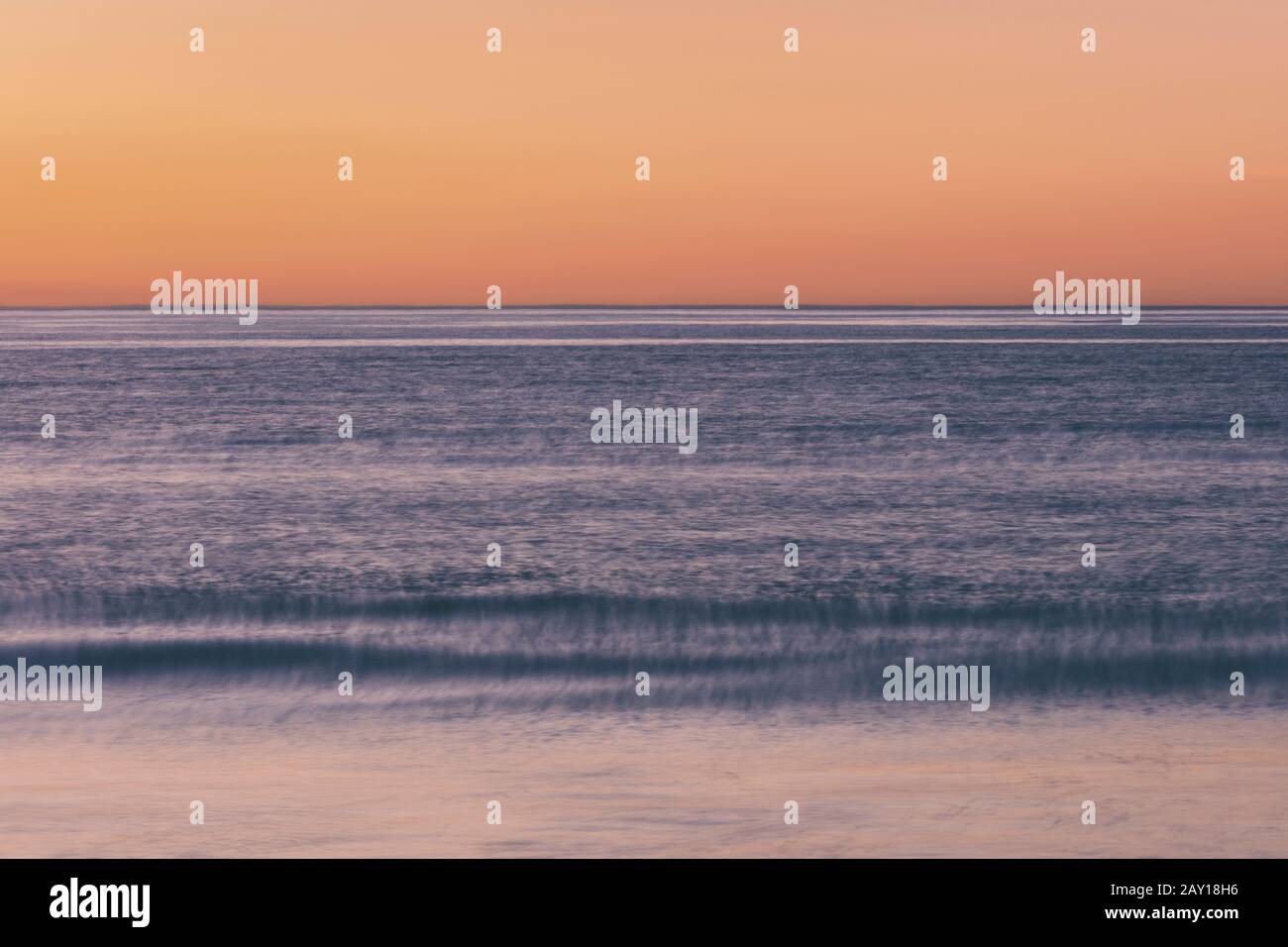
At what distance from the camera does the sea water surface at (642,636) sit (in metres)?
12.9

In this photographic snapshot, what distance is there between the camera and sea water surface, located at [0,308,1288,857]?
1292 centimetres

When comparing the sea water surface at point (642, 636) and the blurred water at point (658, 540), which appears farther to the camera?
the blurred water at point (658, 540)

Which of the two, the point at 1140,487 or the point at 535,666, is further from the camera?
the point at 1140,487

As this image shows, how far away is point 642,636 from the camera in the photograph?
23.1 meters

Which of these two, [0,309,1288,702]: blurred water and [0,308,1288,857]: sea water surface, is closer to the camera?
[0,308,1288,857]: sea water surface

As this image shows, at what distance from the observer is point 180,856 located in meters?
11.7

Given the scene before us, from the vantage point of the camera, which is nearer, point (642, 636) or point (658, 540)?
point (642, 636)

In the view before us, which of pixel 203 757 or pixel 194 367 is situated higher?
pixel 194 367

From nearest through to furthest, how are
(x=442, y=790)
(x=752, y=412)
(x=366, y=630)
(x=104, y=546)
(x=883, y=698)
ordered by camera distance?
(x=442, y=790)
(x=883, y=698)
(x=366, y=630)
(x=104, y=546)
(x=752, y=412)

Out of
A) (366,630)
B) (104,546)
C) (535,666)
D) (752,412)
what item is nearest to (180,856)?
(535,666)

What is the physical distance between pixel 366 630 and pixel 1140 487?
82.6 feet

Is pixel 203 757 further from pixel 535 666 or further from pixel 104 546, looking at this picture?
pixel 104 546
